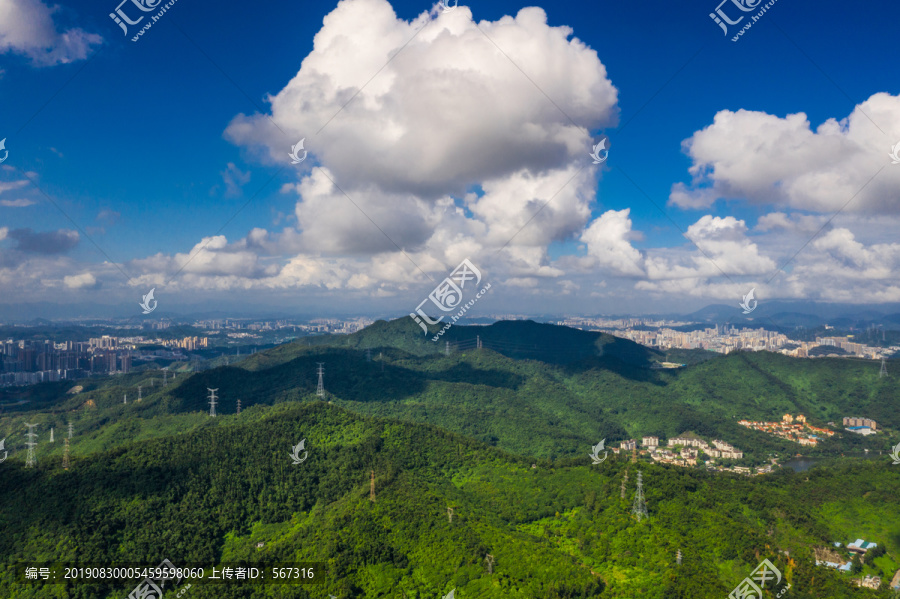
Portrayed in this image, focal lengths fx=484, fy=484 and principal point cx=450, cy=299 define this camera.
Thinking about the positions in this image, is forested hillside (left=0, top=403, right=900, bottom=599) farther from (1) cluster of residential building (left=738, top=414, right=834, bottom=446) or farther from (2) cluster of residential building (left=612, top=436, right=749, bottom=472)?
(1) cluster of residential building (left=738, top=414, right=834, bottom=446)

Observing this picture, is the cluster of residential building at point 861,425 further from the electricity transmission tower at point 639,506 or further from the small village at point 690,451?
the electricity transmission tower at point 639,506

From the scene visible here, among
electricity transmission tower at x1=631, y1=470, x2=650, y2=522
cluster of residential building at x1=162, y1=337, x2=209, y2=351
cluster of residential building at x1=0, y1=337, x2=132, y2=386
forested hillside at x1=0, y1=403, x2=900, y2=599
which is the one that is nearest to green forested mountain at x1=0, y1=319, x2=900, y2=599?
forested hillside at x1=0, y1=403, x2=900, y2=599

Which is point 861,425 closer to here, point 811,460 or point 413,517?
point 811,460

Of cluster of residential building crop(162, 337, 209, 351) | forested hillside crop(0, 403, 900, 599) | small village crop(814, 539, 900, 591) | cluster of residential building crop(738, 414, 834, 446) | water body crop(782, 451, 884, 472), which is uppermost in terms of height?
cluster of residential building crop(162, 337, 209, 351)

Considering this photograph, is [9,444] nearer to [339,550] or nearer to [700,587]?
[339,550]

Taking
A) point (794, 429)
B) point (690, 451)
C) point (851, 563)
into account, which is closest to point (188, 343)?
point (690, 451)
